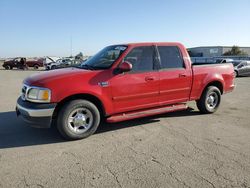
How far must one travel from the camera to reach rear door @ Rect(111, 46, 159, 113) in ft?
16.9

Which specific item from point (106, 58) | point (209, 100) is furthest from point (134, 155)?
point (209, 100)

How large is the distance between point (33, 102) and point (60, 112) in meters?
0.53

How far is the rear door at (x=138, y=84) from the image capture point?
5148mm

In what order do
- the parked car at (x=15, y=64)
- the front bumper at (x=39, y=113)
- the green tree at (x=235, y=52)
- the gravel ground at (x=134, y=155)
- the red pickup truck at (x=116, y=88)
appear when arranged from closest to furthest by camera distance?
the gravel ground at (x=134, y=155)
the front bumper at (x=39, y=113)
the red pickup truck at (x=116, y=88)
the parked car at (x=15, y=64)
the green tree at (x=235, y=52)

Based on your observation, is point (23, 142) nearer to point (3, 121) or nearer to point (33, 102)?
point (33, 102)

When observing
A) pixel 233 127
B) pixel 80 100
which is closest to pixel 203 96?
pixel 233 127

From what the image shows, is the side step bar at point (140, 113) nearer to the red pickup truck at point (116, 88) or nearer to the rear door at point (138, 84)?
the red pickup truck at point (116, 88)

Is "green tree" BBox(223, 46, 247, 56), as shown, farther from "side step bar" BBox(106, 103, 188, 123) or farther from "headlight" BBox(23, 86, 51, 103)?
"headlight" BBox(23, 86, 51, 103)

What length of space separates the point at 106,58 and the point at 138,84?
0.99m

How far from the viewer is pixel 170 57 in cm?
598

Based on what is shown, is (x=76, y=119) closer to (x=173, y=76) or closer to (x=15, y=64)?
(x=173, y=76)

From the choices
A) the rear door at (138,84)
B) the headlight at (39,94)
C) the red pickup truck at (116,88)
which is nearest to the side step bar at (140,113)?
the red pickup truck at (116,88)

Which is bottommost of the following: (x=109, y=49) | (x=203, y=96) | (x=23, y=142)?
(x=23, y=142)

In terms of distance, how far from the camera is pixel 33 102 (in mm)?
4566
